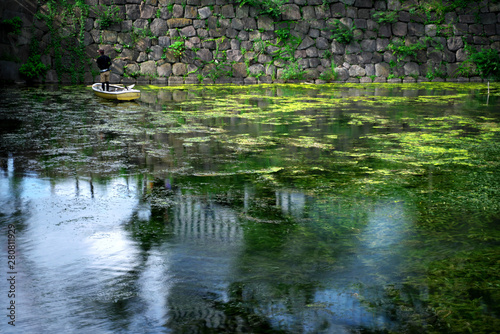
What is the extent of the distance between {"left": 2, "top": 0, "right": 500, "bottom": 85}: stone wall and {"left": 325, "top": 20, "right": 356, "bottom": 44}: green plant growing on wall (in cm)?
4

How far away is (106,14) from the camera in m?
15.2

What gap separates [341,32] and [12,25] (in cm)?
921

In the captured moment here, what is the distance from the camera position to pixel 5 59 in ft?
46.0

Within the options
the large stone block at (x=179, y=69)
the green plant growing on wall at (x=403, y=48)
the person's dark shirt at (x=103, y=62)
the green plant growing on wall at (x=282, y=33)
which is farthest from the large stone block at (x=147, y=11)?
the green plant growing on wall at (x=403, y=48)

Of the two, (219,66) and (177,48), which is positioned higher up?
(177,48)

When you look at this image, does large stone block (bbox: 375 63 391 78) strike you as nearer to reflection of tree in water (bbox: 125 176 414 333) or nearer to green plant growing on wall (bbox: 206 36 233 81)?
green plant growing on wall (bbox: 206 36 233 81)

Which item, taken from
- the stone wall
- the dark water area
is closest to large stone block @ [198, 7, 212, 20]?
the stone wall

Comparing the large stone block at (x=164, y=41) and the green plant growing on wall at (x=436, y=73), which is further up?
the large stone block at (x=164, y=41)

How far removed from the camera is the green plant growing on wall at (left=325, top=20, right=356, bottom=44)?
52.6 ft

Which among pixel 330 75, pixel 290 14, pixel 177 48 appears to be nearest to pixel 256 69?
pixel 290 14

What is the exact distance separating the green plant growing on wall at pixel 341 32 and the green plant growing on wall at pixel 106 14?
20.6 ft

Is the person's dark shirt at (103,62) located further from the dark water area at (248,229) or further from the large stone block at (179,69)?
the dark water area at (248,229)

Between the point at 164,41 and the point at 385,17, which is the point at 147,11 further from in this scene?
the point at 385,17

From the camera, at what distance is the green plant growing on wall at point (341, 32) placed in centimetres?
1605
